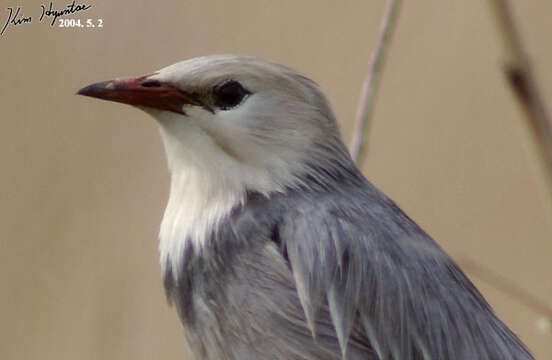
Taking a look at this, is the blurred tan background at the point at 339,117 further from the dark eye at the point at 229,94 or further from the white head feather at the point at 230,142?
the dark eye at the point at 229,94

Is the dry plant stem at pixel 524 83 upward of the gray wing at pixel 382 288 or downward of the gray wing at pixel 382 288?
upward

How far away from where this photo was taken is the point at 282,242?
337 cm

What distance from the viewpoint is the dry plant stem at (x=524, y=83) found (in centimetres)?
222

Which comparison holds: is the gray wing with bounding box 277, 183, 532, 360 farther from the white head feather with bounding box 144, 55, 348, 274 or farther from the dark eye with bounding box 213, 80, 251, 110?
the dark eye with bounding box 213, 80, 251, 110

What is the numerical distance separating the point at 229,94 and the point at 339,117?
1.88 m

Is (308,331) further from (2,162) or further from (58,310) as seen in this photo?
(2,162)

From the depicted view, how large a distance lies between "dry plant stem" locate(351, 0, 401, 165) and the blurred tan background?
1780 mm

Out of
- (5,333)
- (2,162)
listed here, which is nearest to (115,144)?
(2,162)

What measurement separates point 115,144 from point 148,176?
0.27 meters
